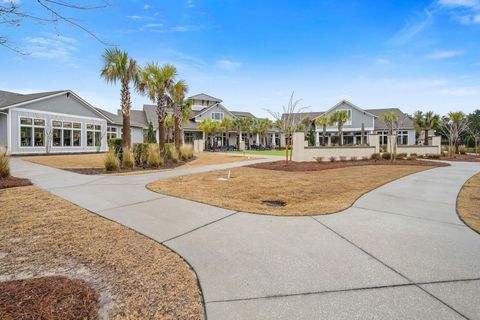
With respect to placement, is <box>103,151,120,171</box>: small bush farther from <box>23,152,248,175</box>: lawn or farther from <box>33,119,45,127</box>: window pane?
<box>33,119,45,127</box>: window pane

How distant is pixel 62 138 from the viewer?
24250mm

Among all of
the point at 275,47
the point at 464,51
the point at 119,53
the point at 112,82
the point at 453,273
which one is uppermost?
the point at 275,47

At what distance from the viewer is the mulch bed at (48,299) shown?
80.4 inches

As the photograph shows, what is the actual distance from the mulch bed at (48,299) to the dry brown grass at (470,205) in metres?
5.92

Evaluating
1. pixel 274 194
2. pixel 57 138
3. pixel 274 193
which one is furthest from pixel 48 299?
pixel 57 138

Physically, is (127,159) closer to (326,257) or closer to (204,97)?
(326,257)

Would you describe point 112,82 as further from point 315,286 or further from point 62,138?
point 315,286

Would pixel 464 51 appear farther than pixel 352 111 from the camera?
No

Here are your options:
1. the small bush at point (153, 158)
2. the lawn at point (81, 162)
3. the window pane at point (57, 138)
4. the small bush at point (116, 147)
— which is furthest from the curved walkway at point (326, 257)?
the window pane at point (57, 138)

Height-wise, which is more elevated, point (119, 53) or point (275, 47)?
point (275, 47)

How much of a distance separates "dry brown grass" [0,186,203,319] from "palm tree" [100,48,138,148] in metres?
9.57

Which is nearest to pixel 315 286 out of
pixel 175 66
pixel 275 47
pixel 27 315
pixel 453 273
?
pixel 453 273

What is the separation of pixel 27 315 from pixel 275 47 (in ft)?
66.0

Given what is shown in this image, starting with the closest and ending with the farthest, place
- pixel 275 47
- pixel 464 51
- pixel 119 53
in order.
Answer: pixel 119 53
pixel 464 51
pixel 275 47
